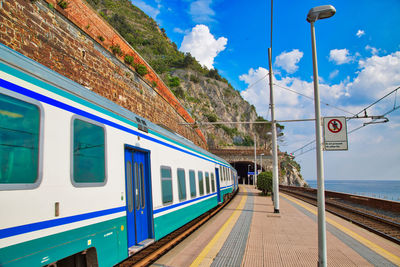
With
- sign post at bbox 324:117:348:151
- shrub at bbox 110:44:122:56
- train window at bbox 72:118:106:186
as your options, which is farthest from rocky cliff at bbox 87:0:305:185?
train window at bbox 72:118:106:186

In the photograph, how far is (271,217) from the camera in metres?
12.7

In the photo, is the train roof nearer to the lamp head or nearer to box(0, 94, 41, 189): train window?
box(0, 94, 41, 189): train window

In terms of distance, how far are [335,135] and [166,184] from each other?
4.17 m

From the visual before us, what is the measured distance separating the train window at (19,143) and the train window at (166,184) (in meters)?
4.22

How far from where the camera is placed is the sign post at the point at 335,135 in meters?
6.08

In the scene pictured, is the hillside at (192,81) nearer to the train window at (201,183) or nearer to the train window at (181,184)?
the train window at (201,183)

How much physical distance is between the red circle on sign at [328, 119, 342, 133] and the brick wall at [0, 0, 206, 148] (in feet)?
25.8

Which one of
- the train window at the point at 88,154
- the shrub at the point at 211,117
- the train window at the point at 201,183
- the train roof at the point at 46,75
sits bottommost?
the train window at the point at 201,183

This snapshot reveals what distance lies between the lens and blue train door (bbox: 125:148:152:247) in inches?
230

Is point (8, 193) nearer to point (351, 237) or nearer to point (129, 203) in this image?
point (129, 203)

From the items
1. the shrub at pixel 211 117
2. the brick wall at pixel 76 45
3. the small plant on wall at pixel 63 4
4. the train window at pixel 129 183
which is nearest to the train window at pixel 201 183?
the brick wall at pixel 76 45

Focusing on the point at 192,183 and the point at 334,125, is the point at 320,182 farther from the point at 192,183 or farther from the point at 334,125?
the point at 192,183

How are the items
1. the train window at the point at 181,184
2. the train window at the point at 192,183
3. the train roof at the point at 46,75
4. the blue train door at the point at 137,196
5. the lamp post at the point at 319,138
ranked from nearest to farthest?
the train roof at the point at 46,75 → the lamp post at the point at 319,138 → the blue train door at the point at 137,196 → the train window at the point at 181,184 → the train window at the point at 192,183

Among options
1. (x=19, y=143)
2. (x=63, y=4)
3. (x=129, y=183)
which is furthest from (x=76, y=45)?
(x=19, y=143)
